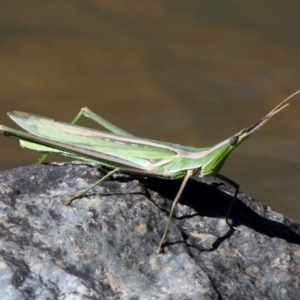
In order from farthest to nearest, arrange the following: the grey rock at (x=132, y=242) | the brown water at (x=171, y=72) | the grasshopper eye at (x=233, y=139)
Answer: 1. the brown water at (x=171, y=72)
2. the grasshopper eye at (x=233, y=139)
3. the grey rock at (x=132, y=242)

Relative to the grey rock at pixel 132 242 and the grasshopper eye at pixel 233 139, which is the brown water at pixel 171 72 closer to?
the grey rock at pixel 132 242

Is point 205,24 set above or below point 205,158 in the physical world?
above

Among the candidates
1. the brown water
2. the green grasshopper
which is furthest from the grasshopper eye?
the brown water

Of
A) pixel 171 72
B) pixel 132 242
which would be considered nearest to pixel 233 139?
pixel 132 242

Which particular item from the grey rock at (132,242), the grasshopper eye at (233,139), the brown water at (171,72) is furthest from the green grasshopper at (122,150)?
the brown water at (171,72)

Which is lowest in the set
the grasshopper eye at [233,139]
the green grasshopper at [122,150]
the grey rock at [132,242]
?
the grey rock at [132,242]

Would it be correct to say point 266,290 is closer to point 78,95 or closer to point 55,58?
point 78,95

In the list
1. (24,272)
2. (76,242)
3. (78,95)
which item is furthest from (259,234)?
(78,95)
